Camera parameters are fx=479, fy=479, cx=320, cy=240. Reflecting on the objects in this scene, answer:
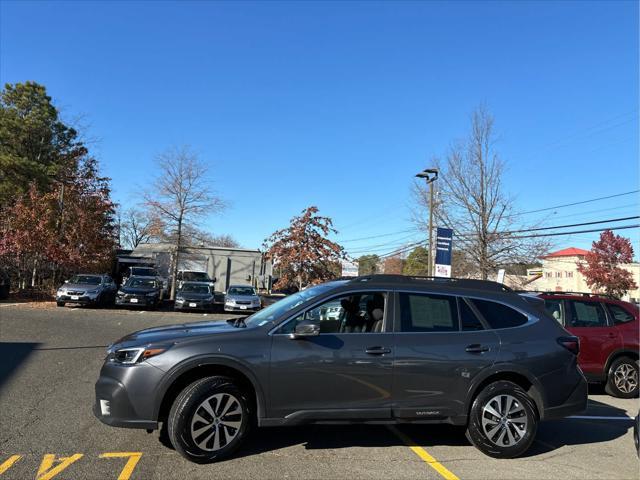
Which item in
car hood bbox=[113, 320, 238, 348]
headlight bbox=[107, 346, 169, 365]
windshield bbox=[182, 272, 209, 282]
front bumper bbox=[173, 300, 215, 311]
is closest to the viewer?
headlight bbox=[107, 346, 169, 365]

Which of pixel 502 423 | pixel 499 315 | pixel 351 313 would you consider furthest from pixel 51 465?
pixel 499 315

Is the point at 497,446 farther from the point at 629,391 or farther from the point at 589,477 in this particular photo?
the point at 629,391

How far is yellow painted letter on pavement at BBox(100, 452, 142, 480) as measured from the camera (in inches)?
155

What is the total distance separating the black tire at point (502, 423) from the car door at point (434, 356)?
0.22 meters

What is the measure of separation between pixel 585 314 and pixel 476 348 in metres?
4.49

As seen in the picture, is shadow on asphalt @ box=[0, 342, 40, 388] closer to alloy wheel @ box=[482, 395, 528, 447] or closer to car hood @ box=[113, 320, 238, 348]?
car hood @ box=[113, 320, 238, 348]

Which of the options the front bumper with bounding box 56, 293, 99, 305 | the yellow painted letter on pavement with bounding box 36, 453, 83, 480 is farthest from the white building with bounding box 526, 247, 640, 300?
the yellow painted letter on pavement with bounding box 36, 453, 83, 480

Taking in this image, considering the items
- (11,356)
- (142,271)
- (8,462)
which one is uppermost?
(142,271)

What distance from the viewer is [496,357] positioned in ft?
15.8

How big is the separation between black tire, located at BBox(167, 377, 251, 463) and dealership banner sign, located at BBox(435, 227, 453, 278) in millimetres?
13959

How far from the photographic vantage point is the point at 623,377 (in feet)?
26.1

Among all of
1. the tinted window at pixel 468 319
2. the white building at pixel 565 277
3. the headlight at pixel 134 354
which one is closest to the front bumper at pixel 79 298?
the headlight at pixel 134 354

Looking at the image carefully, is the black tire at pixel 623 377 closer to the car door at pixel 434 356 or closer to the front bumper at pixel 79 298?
the car door at pixel 434 356

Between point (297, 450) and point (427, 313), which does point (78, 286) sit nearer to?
point (297, 450)
